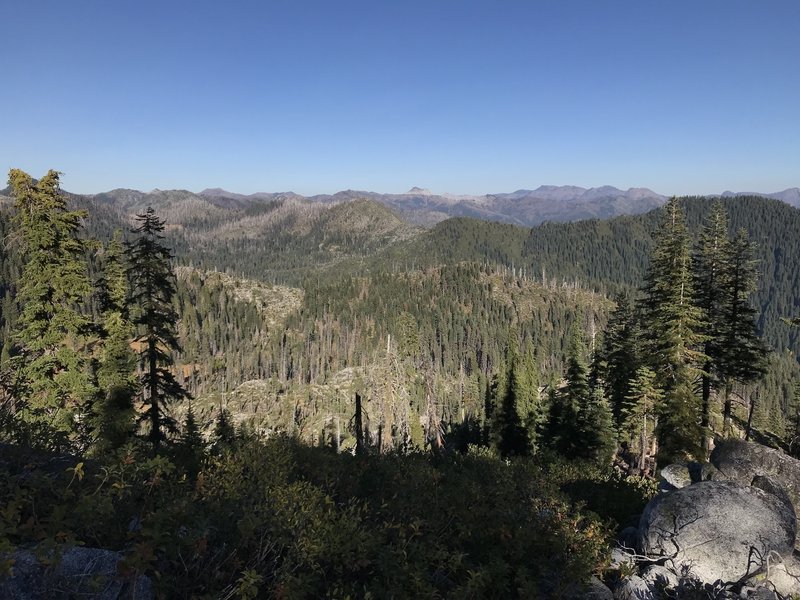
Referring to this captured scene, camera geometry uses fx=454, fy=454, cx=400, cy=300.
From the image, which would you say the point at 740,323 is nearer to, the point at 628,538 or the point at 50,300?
the point at 628,538

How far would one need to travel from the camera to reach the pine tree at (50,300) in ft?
63.7

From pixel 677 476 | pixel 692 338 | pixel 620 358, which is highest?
pixel 692 338

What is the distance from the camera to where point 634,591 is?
7.98m

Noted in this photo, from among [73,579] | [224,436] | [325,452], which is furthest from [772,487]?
[224,436]

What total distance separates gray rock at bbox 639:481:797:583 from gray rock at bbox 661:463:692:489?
3.83 metres

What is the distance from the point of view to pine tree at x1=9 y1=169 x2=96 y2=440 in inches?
764

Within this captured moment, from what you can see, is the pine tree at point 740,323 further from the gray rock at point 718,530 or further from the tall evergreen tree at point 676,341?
the gray rock at point 718,530

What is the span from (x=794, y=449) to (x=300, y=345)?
151123 millimetres

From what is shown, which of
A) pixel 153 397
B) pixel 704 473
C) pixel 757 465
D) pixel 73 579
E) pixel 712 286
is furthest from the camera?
pixel 712 286

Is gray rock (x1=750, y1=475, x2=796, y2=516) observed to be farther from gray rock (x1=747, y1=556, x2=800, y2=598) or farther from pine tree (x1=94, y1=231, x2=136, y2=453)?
pine tree (x1=94, y1=231, x2=136, y2=453)

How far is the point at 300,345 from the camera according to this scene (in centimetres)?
17075

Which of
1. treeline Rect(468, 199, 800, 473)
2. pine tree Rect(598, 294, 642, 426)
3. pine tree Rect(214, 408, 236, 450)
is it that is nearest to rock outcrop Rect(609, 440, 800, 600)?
pine tree Rect(214, 408, 236, 450)

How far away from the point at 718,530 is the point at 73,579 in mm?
11028

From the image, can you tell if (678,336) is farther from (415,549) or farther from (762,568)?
(415,549)
